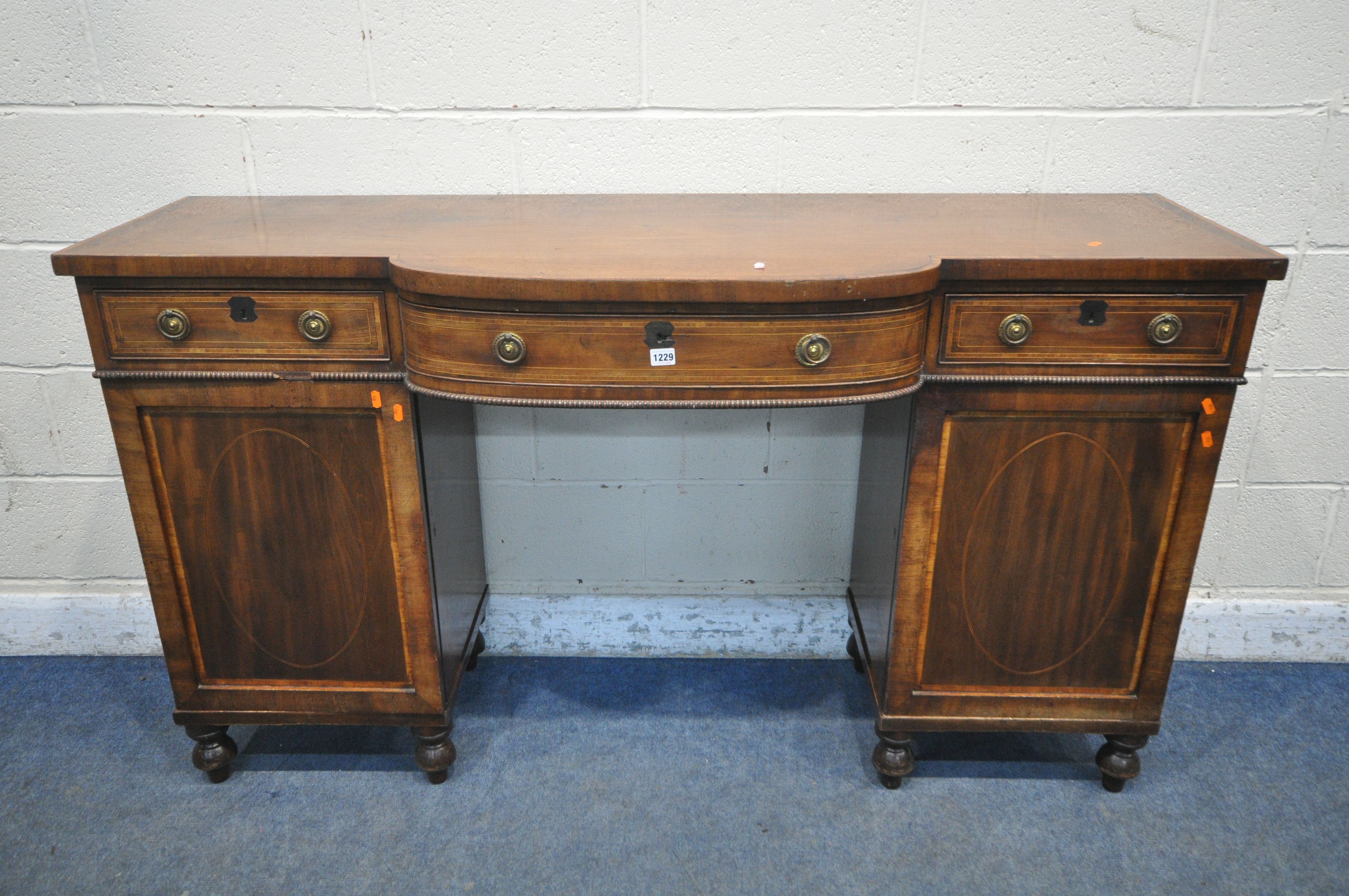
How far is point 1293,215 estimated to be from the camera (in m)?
1.72

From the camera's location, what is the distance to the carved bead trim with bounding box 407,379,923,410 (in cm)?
126

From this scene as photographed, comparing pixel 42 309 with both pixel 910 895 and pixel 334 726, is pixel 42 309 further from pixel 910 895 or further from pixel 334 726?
pixel 910 895

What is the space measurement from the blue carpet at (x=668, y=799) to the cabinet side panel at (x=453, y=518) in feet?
0.75

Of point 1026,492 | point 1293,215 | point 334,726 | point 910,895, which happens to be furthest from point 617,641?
point 1293,215

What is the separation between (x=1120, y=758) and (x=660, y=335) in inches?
44.2

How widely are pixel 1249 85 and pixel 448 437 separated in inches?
60.7

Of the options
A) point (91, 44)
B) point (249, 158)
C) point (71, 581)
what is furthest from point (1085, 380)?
point (71, 581)

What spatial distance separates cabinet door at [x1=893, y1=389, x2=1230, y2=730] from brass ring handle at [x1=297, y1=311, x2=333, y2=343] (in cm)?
86

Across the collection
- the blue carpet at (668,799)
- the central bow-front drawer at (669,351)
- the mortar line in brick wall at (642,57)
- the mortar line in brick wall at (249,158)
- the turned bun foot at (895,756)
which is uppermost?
the mortar line in brick wall at (642,57)

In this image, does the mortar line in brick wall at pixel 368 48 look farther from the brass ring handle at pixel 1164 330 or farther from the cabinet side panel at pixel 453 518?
the brass ring handle at pixel 1164 330

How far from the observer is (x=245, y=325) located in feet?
4.35

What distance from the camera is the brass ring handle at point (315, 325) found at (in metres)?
1.31

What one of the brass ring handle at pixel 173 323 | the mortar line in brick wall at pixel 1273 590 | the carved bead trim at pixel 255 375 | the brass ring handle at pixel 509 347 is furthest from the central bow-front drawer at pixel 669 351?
the mortar line in brick wall at pixel 1273 590

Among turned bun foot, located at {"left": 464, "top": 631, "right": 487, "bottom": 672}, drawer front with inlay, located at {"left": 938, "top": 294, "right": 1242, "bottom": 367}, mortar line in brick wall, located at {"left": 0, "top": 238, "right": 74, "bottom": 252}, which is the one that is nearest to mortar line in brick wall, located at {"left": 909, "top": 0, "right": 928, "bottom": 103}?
drawer front with inlay, located at {"left": 938, "top": 294, "right": 1242, "bottom": 367}
